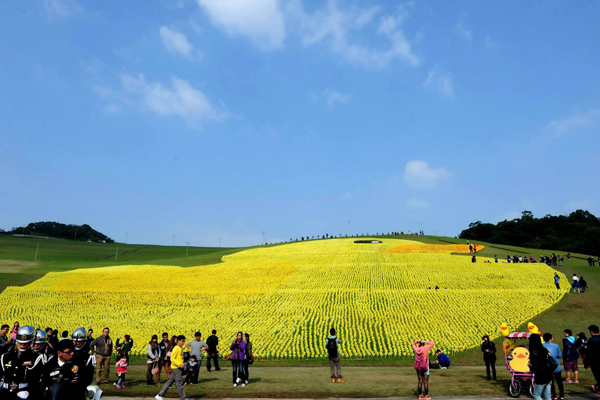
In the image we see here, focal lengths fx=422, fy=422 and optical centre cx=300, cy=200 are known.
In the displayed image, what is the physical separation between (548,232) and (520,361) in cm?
17251

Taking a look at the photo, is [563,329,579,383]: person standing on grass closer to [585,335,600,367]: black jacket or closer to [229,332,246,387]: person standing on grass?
[585,335,600,367]: black jacket

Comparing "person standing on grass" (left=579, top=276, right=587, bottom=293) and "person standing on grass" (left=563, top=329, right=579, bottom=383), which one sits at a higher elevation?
"person standing on grass" (left=579, top=276, right=587, bottom=293)

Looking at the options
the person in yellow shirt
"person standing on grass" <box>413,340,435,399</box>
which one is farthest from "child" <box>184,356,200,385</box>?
"person standing on grass" <box>413,340,435,399</box>

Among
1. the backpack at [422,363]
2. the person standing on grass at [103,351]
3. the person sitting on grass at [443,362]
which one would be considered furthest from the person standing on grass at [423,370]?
the person standing on grass at [103,351]

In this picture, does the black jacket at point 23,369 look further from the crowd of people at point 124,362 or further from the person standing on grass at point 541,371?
the person standing on grass at point 541,371

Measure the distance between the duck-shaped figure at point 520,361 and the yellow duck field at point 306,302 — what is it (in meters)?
12.8

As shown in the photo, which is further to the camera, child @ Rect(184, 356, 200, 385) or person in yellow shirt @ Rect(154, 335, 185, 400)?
child @ Rect(184, 356, 200, 385)

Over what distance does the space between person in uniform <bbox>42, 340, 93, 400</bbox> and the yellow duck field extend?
20266mm

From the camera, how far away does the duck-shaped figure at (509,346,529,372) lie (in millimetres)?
14039

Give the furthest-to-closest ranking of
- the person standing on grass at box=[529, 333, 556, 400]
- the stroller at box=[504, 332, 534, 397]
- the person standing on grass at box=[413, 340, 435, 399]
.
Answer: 1. the person standing on grass at box=[413, 340, 435, 399]
2. the stroller at box=[504, 332, 534, 397]
3. the person standing on grass at box=[529, 333, 556, 400]

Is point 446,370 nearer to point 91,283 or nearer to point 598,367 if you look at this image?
point 598,367

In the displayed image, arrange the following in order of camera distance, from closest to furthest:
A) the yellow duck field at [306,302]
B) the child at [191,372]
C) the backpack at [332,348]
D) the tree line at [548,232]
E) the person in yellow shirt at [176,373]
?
the person in yellow shirt at [176,373], the backpack at [332,348], the child at [191,372], the yellow duck field at [306,302], the tree line at [548,232]

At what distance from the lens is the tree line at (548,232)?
431 feet

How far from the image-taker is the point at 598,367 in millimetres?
12867
